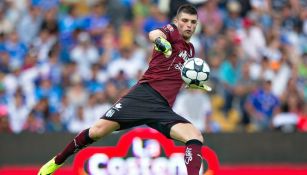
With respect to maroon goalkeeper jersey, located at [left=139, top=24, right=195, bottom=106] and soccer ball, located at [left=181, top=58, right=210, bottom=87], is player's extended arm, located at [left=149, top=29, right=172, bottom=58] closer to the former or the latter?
soccer ball, located at [left=181, top=58, right=210, bottom=87]

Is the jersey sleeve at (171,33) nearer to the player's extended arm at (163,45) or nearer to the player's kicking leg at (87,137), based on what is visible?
the player's extended arm at (163,45)

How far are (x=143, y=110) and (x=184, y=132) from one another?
0.63 metres

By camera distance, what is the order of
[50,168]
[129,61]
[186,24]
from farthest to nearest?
[129,61], [50,168], [186,24]

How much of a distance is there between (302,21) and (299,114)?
3.12m

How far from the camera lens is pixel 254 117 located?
14742 mm

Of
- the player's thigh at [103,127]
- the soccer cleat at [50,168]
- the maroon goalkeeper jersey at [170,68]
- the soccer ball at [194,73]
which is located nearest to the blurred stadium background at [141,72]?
the soccer cleat at [50,168]

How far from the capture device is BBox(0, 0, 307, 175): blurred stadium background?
515 inches

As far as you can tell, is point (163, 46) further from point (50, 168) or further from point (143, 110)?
point (50, 168)

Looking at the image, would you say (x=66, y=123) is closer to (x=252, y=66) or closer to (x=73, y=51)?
(x=73, y=51)

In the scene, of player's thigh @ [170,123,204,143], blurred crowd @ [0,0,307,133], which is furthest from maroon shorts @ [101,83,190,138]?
blurred crowd @ [0,0,307,133]

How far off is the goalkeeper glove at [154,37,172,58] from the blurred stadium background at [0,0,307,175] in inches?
160

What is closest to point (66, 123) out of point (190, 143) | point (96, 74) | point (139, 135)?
point (96, 74)

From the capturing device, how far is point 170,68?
9.24 metres

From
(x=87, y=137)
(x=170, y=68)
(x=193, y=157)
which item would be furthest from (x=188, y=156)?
(x=87, y=137)
